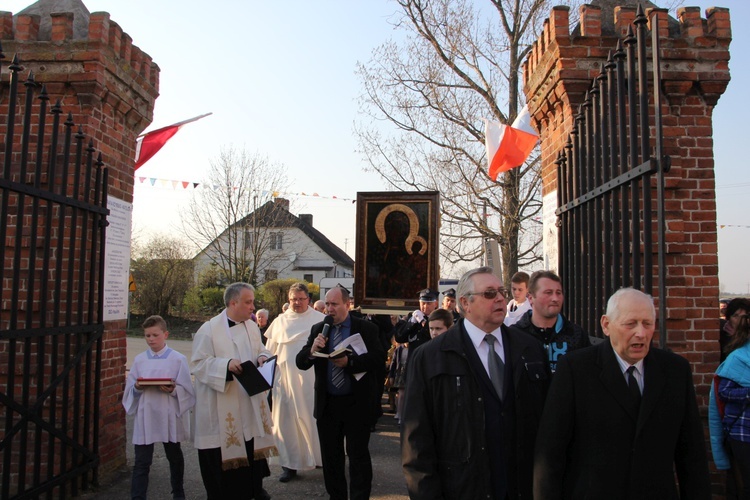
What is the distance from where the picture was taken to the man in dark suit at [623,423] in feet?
9.07

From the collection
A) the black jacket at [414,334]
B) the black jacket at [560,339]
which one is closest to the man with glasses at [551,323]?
the black jacket at [560,339]

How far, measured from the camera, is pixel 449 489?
123 inches

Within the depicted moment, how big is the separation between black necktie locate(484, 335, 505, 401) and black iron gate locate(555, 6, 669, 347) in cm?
89

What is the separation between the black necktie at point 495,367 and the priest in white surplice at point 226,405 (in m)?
2.60

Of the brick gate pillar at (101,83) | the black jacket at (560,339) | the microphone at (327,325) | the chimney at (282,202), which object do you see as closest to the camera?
the black jacket at (560,339)

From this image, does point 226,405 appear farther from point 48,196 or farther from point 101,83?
point 101,83

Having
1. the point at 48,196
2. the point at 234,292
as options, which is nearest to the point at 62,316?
the point at 48,196

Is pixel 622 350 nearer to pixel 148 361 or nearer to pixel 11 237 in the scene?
pixel 148 361

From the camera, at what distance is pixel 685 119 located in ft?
17.9

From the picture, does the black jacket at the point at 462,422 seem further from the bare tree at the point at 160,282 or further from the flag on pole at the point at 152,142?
the bare tree at the point at 160,282

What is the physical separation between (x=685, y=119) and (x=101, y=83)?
5213 mm

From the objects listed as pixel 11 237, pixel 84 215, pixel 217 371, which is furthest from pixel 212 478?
pixel 11 237

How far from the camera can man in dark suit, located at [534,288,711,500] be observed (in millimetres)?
2764

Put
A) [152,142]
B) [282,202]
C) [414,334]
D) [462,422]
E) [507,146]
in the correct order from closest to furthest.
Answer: [462,422], [414,334], [507,146], [152,142], [282,202]
